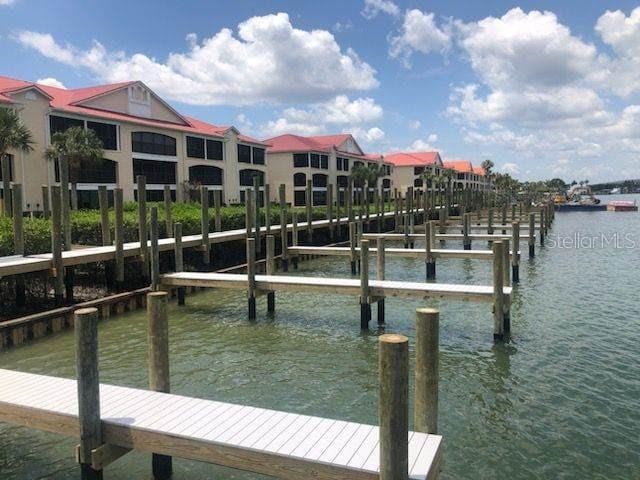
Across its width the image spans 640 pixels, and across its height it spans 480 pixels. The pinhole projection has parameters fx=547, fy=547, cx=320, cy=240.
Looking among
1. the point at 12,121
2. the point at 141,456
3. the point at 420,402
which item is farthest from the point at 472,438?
the point at 12,121

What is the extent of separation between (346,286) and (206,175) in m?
32.1

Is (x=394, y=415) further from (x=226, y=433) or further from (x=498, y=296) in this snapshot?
(x=498, y=296)

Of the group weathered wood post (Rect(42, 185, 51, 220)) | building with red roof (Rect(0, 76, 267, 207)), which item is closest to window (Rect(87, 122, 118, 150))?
building with red roof (Rect(0, 76, 267, 207))

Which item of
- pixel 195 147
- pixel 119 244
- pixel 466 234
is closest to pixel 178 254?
pixel 119 244

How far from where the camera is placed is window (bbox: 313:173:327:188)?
197 feet

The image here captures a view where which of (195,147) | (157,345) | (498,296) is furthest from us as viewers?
(195,147)

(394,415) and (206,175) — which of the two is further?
(206,175)

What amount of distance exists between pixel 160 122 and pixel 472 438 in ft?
120

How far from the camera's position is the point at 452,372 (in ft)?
35.7

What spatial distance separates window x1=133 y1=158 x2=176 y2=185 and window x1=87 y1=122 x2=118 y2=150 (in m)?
2.15

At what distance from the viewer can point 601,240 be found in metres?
37.7

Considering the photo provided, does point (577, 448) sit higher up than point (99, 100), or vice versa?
point (99, 100)

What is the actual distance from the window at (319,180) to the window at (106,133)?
2755 centimetres

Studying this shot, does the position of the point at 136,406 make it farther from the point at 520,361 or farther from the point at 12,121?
the point at 12,121
